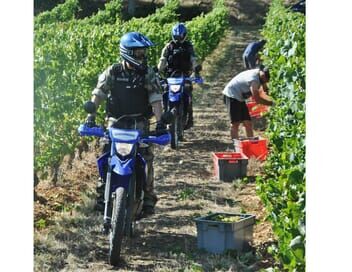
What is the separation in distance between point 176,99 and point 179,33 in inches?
24.8

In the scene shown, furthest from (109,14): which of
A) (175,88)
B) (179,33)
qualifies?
(175,88)

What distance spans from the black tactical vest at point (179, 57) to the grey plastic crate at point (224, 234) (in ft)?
8.73

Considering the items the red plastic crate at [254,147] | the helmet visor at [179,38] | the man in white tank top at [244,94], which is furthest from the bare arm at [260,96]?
the helmet visor at [179,38]

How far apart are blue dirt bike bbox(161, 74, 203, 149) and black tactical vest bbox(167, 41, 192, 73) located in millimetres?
94

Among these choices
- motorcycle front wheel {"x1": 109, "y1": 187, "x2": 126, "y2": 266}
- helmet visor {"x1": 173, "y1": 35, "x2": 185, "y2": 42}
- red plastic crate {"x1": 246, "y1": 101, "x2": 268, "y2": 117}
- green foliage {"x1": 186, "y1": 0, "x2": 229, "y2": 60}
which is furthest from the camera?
green foliage {"x1": 186, "y1": 0, "x2": 229, "y2": 60}

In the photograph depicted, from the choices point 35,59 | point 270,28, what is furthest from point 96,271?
point 270,28

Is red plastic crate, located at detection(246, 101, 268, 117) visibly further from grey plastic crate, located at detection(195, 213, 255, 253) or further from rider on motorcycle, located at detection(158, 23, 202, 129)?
grey plastic crate, located at detection(195, 213, 255, 253)

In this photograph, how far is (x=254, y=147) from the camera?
287 inches

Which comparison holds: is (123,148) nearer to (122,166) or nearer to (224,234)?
(122,166)

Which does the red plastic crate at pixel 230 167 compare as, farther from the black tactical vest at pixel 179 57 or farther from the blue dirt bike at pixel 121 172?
the blue dirt bike at pixel 121 172

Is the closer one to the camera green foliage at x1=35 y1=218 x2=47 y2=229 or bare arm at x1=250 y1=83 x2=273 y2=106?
green foliage at x1=35 y1=218 x2=47 y2=229

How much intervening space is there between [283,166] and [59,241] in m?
1.61

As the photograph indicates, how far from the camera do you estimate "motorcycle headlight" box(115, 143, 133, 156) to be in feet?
17.8

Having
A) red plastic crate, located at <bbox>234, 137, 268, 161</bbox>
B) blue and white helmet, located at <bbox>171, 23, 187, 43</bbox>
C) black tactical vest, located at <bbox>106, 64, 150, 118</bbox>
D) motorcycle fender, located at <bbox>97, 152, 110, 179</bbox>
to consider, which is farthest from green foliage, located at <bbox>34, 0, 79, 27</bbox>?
red plastic crate, located at <bbox>234, 137, 268, 161</bbox>
